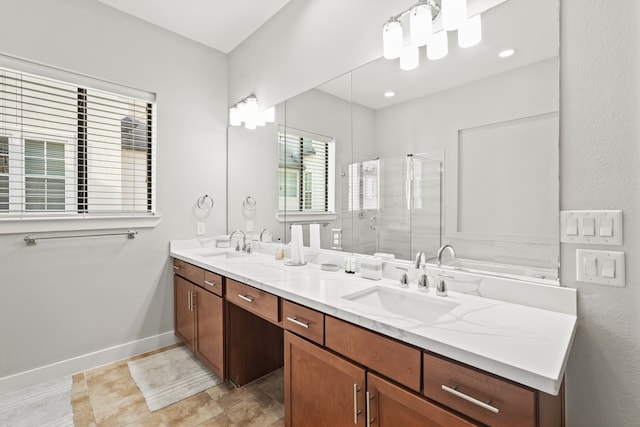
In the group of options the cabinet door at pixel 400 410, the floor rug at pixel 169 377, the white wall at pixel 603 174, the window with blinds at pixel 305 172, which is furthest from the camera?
the window with blinds at pixel 305 172

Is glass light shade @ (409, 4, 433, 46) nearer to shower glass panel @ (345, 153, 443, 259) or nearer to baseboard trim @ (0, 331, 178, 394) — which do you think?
shower glass panel @ (345, 153, 443, 259)

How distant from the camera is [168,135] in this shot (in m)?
2.61

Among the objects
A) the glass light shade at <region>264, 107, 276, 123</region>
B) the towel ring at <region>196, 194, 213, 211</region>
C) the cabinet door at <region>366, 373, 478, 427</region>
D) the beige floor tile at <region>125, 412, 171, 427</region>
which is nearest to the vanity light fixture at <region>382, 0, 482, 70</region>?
the glass light shade at <region>264, 107, 276, 123</region>

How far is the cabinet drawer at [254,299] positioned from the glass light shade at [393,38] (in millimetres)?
1364

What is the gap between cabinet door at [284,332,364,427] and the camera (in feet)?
3.67

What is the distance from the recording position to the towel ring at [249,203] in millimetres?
2689

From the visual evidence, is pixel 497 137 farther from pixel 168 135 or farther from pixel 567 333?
pixel 168 135

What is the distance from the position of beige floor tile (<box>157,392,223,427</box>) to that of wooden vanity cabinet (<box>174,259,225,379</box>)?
0.17 metres

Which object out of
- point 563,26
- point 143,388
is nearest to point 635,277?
point 563,26

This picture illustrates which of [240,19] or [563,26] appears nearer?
[563,26]

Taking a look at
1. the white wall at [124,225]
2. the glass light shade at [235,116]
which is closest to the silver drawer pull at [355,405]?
the white wall at [124,225]

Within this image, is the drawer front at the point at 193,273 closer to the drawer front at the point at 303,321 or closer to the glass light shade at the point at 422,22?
the drawer front at the point at 303,321

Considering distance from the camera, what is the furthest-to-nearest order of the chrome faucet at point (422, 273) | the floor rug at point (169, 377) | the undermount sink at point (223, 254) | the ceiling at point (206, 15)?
the undermount sink at point (223, 254), the ceiling at point (206, 15), the floor rug at point (169, 377), the chrome faucet at point (422, 273)

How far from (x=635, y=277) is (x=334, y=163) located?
146 cm
